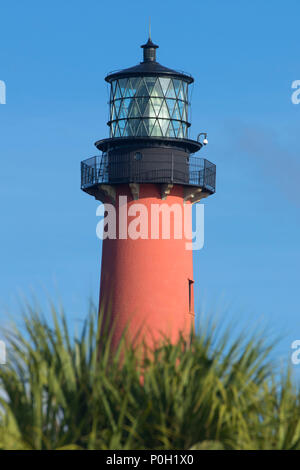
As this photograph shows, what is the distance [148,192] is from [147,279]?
279 cm

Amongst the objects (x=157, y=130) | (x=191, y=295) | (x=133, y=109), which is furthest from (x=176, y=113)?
(x=191, y=295)

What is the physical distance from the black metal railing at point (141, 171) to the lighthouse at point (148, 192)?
3 centimetres

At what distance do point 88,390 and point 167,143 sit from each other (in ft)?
57.9

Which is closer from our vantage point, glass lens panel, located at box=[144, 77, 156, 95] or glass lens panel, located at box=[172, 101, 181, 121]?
glass lens panel, located at box=[144, 77, 156, 95]

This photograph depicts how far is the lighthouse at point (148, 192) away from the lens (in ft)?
115

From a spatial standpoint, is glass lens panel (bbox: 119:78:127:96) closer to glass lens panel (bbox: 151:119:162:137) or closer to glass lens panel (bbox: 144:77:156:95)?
glass lens panel (bbox: 144:77:156:95)

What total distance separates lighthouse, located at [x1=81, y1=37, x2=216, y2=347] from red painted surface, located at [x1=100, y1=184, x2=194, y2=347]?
3 centimetres

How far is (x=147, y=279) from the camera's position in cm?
3491

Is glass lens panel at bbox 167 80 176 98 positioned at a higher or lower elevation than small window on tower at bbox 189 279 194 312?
higher

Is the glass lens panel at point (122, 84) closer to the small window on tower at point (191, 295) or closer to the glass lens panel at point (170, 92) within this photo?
the glass lens panel at point (170, 92)

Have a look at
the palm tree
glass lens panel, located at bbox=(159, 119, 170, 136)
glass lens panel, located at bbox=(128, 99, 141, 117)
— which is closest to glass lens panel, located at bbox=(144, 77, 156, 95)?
glass lens panel, located at bbox=(128, 99, 141, 117)

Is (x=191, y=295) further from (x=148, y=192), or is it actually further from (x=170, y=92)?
(x=170, y=92)

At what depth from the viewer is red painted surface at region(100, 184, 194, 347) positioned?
113 feet

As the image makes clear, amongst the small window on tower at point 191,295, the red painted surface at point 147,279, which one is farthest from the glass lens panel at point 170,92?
the small window on tower at point 191,295
